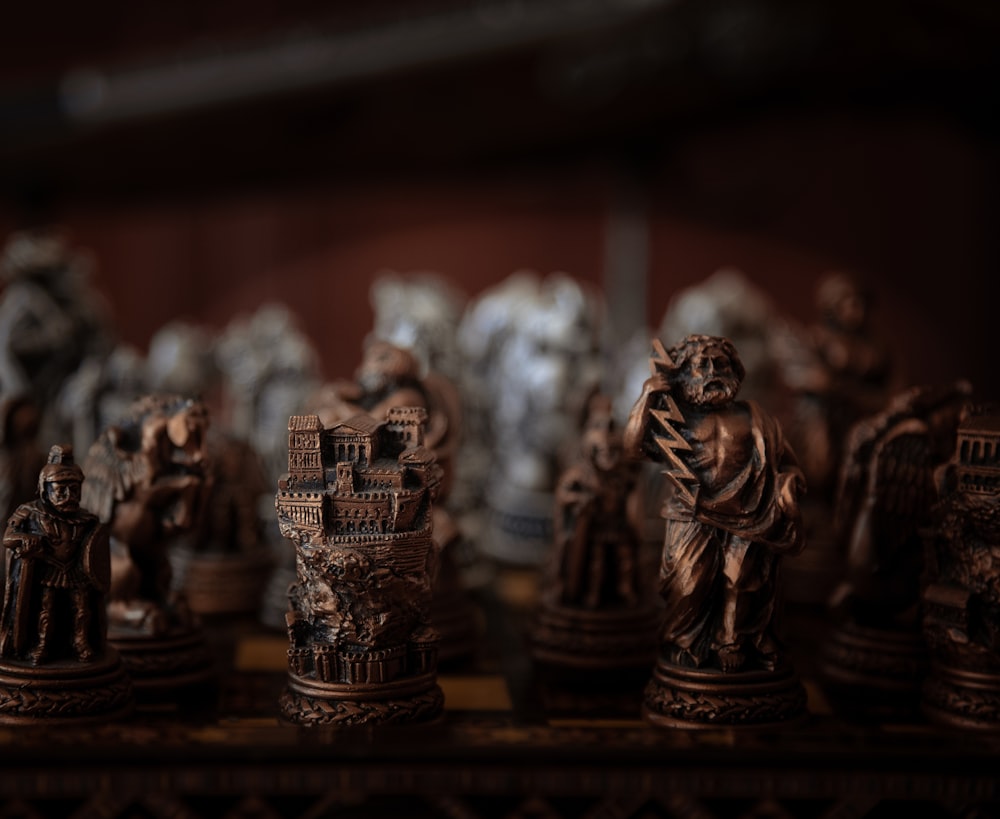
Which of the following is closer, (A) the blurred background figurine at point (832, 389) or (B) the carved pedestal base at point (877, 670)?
(B) the carved pedestal base at point (877, 670)

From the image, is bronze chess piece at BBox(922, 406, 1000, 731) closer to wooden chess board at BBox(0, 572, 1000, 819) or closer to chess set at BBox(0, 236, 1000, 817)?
chess set at BBox(0, 236, 1000, 817)

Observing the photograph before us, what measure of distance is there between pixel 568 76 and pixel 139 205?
14.4ft

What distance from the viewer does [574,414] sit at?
801cm

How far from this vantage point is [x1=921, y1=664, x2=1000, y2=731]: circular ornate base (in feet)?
17.4

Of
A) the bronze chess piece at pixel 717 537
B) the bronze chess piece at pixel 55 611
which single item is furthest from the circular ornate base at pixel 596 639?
the bronze chess piece at pixel 55 611

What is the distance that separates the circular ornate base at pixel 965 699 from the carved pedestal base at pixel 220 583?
334cm

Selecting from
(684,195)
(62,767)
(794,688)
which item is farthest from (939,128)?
(62,767)

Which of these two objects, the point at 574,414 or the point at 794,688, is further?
the point at 574,414

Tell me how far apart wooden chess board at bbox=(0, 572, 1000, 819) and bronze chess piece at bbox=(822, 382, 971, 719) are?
0.62 meters

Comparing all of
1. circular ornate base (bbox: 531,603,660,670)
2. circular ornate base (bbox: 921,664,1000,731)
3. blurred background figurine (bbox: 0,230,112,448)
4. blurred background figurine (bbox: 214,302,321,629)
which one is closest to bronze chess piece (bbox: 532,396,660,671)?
circular ornate base (bbox: 531,603,660,670)

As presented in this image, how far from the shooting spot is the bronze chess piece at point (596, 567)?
616cm

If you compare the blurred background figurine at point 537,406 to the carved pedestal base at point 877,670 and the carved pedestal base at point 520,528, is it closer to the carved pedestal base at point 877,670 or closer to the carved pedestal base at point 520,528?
the carved pedestal base at point 520,528

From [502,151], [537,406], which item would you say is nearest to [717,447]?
[537,406]

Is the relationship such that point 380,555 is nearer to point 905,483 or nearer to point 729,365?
point 729,365
